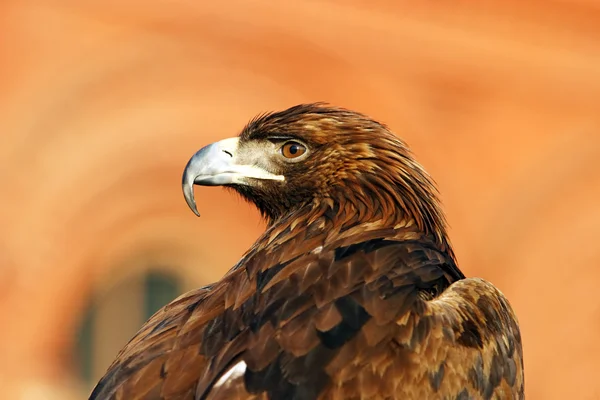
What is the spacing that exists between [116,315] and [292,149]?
528 cm

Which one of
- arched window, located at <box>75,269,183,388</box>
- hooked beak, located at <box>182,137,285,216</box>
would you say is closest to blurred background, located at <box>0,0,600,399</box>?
arched window, located at <box>75,269,183,388</box>

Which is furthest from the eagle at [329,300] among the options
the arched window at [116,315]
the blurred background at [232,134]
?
the arched window at [116,315]

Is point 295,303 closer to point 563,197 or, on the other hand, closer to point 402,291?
point 402,291

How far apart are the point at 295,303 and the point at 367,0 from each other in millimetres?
6228

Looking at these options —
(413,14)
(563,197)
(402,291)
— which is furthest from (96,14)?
(402,291)

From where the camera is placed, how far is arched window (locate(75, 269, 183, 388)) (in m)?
8.04

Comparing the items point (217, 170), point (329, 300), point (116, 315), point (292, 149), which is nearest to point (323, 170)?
point (292, 149)

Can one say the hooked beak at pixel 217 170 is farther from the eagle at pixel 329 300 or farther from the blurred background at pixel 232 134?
the blurred background at pixel 232 134

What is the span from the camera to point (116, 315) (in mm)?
8250

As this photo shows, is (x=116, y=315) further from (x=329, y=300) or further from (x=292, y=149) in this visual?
(x=329, y=300)

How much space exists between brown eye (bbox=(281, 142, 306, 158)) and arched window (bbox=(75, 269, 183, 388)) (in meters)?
5.07

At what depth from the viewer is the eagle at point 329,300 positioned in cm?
247

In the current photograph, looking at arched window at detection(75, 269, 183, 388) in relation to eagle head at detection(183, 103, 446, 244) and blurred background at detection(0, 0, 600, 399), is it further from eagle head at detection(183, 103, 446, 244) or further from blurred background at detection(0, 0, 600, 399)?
eagle head at detection(183, 103, 446, 244)

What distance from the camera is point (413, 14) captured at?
8.71 meters
